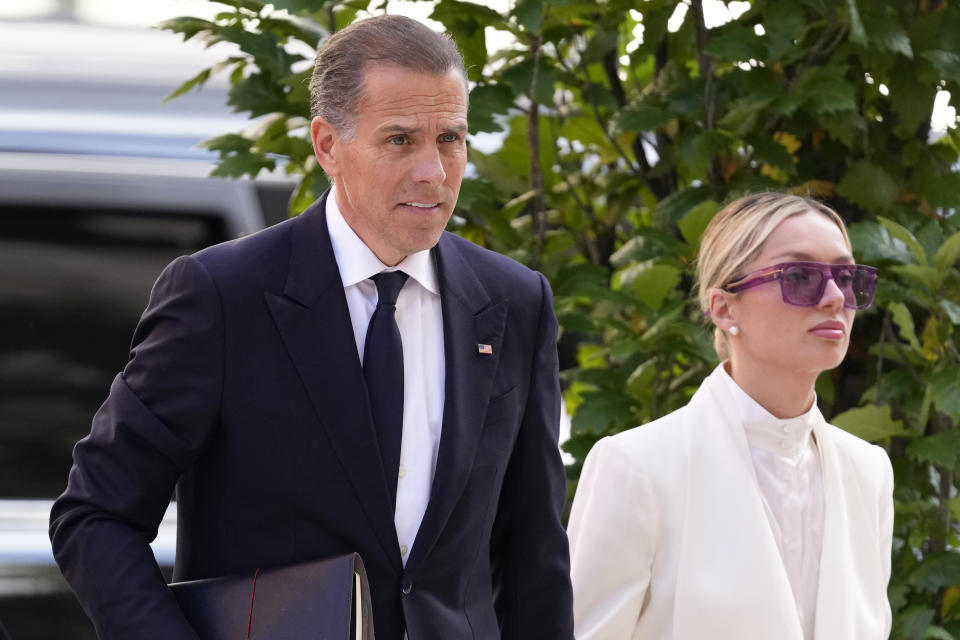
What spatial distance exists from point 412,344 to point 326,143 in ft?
0.91

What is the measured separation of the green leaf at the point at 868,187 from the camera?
308 cm

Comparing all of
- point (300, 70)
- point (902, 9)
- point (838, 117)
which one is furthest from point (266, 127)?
point (902, 9)

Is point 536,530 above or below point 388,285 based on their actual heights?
below

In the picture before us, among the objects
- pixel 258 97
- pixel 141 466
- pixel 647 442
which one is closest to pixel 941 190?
pixel 647 442

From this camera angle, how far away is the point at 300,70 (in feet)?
10.0

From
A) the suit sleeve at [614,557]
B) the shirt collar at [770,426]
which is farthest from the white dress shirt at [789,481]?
the suit sleeve at [614,557]

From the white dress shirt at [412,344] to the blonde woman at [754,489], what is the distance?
0.52m

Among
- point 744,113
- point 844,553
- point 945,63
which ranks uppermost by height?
point 945,63

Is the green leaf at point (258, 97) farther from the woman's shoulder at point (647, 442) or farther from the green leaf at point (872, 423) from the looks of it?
the green leaf at point (872, 423)

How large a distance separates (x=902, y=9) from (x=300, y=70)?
4.13ft

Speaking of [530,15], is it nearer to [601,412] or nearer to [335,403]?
[601,412]

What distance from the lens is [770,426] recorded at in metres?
2.40

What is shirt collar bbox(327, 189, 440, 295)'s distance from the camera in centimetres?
191

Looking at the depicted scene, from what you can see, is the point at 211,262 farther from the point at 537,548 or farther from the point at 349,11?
the point at 349,11
